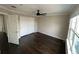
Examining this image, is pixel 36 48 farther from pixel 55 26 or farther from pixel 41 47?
pixel 55 26

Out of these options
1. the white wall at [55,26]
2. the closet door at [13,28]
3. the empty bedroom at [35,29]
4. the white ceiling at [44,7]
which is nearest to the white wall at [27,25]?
the empty bedroom at [35,29]

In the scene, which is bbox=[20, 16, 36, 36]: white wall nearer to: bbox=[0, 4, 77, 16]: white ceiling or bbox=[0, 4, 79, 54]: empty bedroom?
bbox=[0, 4, 79, 54]: empty bedroom

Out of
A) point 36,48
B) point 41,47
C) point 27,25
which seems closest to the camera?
point 36,48

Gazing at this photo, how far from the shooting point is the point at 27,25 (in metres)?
7.98

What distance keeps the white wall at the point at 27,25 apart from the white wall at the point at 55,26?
3.13 feet

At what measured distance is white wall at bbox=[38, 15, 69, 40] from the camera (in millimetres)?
6521

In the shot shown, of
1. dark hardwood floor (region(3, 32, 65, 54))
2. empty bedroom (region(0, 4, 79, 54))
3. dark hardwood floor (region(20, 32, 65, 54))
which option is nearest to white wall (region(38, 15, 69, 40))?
empty bedroom (region(0, 4, 79, 54))

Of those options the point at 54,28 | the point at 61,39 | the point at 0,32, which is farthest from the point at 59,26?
the point at 0,32

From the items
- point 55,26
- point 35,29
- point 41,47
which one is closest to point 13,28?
point 41,47

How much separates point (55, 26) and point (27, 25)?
2.68 metres

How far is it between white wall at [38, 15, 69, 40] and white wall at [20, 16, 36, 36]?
96 centimetres

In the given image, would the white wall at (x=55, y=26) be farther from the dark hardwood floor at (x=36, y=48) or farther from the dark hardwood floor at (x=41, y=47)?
the dark hardwood floor at (x=36, y=48)
